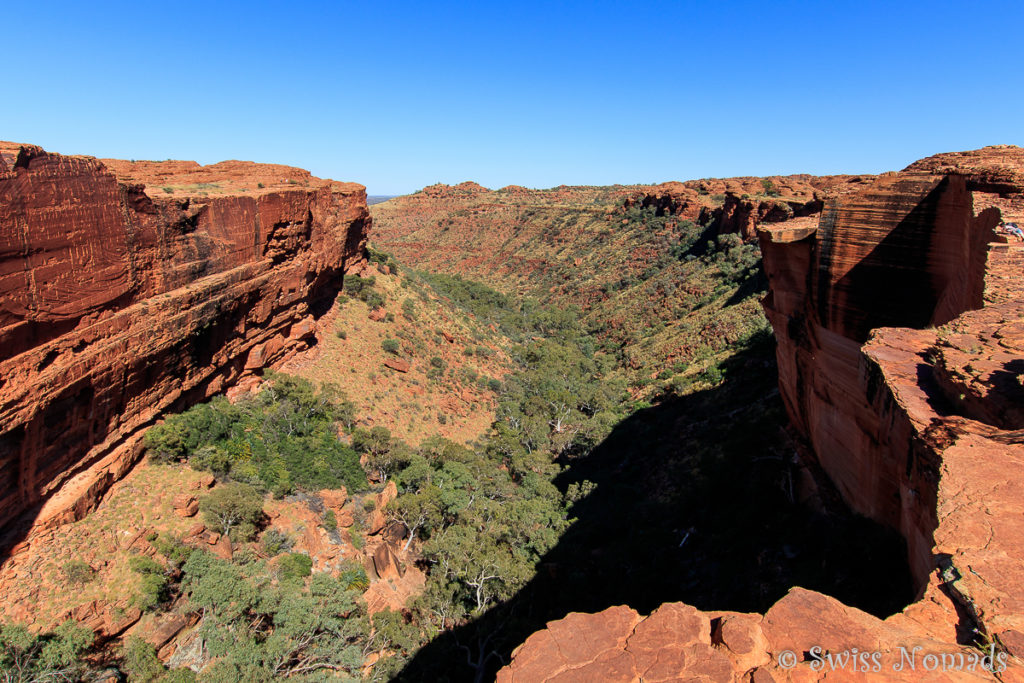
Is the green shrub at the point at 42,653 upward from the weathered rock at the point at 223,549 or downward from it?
upward

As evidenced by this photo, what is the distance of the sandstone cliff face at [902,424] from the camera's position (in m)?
4.32

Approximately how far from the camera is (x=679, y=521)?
16953mm

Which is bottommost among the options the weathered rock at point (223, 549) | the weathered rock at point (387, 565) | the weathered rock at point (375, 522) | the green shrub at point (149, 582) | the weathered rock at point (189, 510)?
the weathered rock at point (387, 565)

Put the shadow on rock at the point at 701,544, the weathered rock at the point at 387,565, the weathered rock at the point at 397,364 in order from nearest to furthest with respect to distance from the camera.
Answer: the shadow on rock at the point at 701,544, the weathered rock at the point at 387,565, the weathered rock at the point at 397,364

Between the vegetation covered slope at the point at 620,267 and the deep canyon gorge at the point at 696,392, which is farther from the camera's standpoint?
the vegetation covered slope at the point at 620,267

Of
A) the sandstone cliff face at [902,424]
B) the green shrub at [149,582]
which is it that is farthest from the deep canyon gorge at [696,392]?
the green shrub at [149,582]

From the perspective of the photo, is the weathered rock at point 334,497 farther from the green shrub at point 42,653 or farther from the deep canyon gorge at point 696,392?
the green shrub at point 42,653

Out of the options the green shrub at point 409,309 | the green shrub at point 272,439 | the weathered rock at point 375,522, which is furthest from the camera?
the green shrub at point 409,309

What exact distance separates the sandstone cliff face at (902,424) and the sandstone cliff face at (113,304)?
12.3 m

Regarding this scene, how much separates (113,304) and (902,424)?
17.2 m

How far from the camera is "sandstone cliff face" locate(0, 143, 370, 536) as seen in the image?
1077 cm

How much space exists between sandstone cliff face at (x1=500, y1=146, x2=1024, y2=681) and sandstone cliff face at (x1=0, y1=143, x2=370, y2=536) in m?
12.3

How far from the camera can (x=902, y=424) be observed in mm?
7344

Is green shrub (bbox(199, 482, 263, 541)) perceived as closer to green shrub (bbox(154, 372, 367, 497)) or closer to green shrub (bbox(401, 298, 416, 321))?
green shrub (bbox(154, 372, 367, 497))
